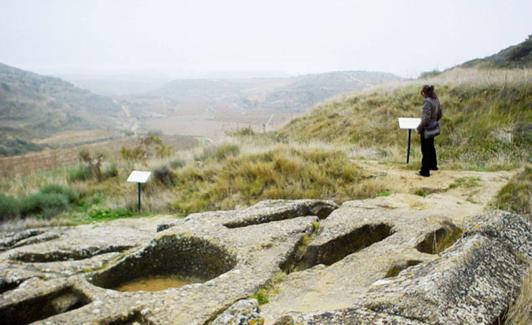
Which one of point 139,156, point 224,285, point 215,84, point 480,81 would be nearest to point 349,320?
point 224,285

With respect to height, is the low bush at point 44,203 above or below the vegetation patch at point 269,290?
below

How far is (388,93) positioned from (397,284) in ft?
69.2

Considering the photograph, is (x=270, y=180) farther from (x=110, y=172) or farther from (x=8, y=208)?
(x=8, y=208)

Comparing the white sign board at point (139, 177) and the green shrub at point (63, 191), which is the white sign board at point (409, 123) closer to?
the white sign board at point (139, 177)

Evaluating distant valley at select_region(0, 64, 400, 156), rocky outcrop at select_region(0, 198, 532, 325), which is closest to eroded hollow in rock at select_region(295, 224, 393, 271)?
rocky outcrop at select_region(0, 198, 532, 325)

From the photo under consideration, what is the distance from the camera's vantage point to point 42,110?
70312 mm

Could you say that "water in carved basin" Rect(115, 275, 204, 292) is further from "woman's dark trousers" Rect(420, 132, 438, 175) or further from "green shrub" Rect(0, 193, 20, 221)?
"woman's dark trousers" Rect(420, 132, 438, 175)

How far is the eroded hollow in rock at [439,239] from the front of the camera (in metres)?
4.52

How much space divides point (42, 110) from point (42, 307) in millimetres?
74108

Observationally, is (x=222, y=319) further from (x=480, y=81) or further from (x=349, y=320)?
(x=480, y=81)

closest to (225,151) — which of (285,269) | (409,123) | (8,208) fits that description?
(409,123)

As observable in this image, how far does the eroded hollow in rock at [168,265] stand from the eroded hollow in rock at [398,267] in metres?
1.82

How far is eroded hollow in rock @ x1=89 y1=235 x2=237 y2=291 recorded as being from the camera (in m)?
5.11

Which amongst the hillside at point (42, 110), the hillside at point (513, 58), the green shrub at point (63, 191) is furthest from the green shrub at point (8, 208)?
the hillside at point (42, 110)
